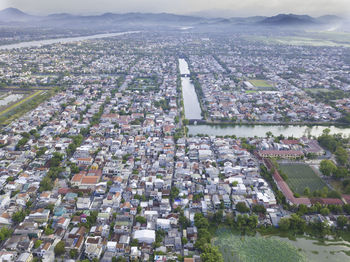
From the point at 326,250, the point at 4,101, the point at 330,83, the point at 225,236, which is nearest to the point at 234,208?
the point at 225,236

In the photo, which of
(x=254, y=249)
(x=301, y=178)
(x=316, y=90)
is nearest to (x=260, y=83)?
(x=316, y=90)

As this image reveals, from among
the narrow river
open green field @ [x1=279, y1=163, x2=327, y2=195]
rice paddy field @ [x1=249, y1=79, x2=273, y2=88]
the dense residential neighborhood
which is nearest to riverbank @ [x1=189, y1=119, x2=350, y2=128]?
the dense residential neighborhood

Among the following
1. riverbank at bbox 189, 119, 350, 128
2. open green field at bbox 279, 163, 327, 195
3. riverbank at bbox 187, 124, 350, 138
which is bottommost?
open green field at bbox 279, 163, 327, 195

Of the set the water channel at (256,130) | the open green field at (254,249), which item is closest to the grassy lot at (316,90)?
the water channel at (256,130)

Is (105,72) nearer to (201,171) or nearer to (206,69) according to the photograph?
(206,69)

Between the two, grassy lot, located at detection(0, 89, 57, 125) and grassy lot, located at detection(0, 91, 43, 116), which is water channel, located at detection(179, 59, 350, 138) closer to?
grassy lot, located at detection(0, 89, 57, 125)

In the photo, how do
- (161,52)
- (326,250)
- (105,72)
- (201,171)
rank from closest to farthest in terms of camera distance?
(326,250), (201,171), (105,72), (161,52)

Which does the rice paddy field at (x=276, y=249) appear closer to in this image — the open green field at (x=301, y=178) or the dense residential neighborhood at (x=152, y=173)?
the dense residential neighborhood at (x=152, y=173)
